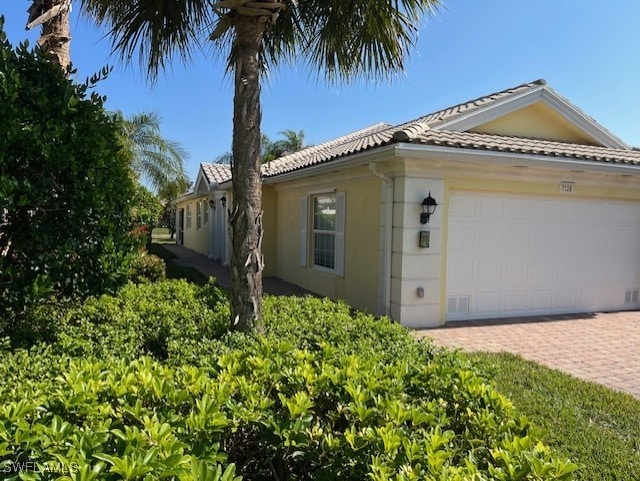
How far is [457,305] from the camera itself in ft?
30.1

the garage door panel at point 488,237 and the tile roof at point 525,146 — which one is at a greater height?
the tile roof at point 525,146

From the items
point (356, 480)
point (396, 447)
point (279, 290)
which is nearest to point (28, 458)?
point (356, 480)

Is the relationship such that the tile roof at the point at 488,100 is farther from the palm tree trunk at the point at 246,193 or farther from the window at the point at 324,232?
the palm tree trunk at the point at 246,193

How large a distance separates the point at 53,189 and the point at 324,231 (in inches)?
321

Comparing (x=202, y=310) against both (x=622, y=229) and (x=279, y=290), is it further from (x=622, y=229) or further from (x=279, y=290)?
(x=622, y=229)

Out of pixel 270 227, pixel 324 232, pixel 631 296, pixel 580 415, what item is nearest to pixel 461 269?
pixel 324 232

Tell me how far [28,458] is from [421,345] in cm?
304

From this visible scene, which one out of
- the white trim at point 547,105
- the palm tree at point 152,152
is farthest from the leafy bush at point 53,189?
the palm tree at point 152,152

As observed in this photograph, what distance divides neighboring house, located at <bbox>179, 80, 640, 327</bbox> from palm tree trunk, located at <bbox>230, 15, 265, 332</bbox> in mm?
3634

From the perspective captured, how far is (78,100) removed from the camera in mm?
4363

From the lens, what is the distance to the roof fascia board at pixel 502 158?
7.84 m

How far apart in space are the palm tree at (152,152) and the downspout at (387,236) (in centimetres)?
1497

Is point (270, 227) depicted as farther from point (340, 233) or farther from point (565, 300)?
point (565, 300)

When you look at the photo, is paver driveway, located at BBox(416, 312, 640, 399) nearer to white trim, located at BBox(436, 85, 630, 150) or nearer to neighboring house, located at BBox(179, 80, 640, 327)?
neighboring house, located at BBox(179, 80, 640, 327)
